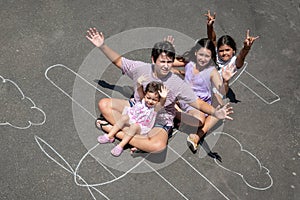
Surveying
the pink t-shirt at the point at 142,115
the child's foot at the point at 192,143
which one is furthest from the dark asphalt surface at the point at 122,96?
the pink t-shirt at the point at 142,115

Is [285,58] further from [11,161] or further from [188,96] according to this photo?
[11,161]

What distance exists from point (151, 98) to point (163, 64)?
0.38 m

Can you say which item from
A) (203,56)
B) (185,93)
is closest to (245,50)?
(203,56)

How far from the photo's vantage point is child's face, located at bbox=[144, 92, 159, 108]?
4.66 m

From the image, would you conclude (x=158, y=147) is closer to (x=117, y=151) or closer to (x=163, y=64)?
(x=117, y=151)

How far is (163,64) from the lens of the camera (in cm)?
471

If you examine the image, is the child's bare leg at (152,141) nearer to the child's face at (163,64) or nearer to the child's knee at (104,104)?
the child's knee at (104,104)

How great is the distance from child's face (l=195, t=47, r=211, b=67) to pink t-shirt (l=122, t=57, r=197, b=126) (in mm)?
308

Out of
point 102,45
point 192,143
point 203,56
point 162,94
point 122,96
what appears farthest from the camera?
point 122,96

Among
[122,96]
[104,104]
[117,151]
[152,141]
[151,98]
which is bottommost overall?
[117,151]

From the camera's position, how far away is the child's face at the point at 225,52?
201 inches

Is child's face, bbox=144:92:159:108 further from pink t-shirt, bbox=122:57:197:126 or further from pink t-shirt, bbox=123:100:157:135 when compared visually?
pink t-shirt, bbox=122:57:197:126

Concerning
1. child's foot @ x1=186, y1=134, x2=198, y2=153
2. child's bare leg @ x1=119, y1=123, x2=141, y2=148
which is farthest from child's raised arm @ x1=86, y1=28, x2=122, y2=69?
child's foot @ x1=186, y1=134, x2=198, y2=153

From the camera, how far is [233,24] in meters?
6.75
